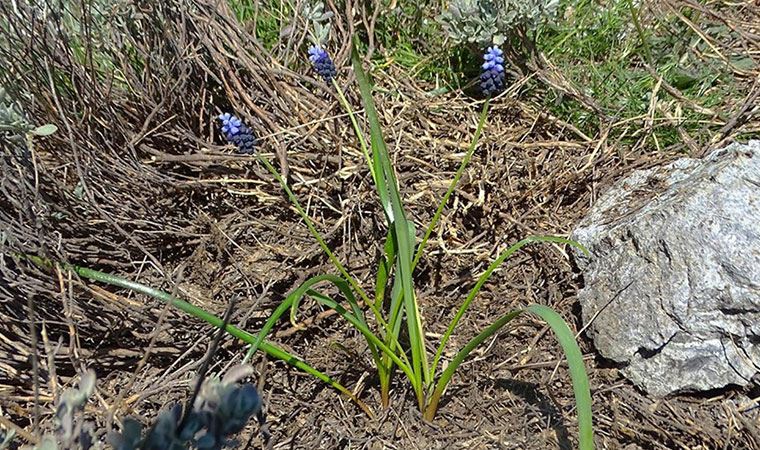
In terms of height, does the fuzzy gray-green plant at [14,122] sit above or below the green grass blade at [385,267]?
above

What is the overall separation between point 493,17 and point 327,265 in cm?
83

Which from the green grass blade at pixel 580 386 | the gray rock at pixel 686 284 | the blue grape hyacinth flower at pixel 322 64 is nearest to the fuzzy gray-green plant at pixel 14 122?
the blue grape hyacinth flower at pixel 322 64

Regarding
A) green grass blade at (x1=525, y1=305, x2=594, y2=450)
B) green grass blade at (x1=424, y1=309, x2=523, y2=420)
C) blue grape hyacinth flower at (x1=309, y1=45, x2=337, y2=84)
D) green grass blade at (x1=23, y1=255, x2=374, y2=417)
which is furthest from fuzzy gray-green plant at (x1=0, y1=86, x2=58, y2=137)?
green grass blade at (x1=525, y1=305, x2=594, y2=450)

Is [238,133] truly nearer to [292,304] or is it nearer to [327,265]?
[327,265]

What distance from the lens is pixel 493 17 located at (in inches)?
75.7

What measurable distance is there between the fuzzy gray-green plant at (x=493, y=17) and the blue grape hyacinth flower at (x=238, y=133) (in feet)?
2.11

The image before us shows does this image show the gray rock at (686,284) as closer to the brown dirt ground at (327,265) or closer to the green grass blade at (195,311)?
the brown dirt ground at (327,265)

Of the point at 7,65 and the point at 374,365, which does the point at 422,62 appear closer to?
the point at 374,365

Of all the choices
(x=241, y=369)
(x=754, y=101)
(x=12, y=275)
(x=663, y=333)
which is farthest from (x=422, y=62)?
(x=241, y=369)

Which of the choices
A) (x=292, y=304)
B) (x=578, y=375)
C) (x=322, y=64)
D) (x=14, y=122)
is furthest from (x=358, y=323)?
(x=14, y=122)

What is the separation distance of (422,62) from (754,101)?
3.03 ft

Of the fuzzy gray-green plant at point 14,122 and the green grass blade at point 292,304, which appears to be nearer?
the green grass blade at point 292,304

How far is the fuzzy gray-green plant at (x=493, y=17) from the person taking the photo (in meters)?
1.91

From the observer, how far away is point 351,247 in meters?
1.76
